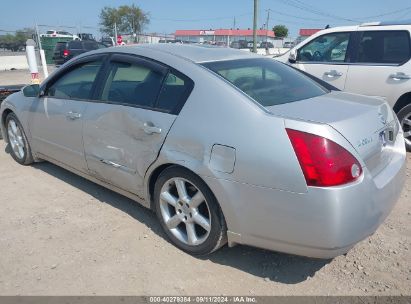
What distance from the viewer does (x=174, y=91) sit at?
306 centimetres

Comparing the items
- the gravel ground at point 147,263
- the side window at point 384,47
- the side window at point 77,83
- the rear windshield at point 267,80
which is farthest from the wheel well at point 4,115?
the side window at point 384,47

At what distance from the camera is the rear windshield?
9.51ft

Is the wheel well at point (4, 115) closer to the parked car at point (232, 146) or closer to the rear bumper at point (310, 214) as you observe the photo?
the parked car at point (232, 146)

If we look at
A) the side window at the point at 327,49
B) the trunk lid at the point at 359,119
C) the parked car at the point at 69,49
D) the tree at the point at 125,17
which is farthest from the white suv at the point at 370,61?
the tree at the point at 125,17

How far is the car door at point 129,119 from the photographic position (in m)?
3.05

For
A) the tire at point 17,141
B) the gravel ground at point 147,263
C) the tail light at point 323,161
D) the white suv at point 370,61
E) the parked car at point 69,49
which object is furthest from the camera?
the parked car at point 69,49

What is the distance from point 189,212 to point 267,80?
124 centimetres

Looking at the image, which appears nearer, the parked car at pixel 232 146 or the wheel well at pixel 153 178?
the parked car at pixel 232 146

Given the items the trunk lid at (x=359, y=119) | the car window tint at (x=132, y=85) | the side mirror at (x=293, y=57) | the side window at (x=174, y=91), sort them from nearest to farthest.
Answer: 1. the trunk lid at (x=359, y=119)
2. the side window at (x=174, y=91)
3. the car window tint at (x=132, y=85)
4. the side mirror at (x=293, y=57)

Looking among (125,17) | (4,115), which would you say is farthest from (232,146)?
(125,17)

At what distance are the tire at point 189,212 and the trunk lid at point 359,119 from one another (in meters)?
0.78

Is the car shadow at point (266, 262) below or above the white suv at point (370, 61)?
below

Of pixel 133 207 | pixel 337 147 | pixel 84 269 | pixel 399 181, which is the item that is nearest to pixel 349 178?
pixel 337 147

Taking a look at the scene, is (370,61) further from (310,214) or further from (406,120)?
(310,214)
